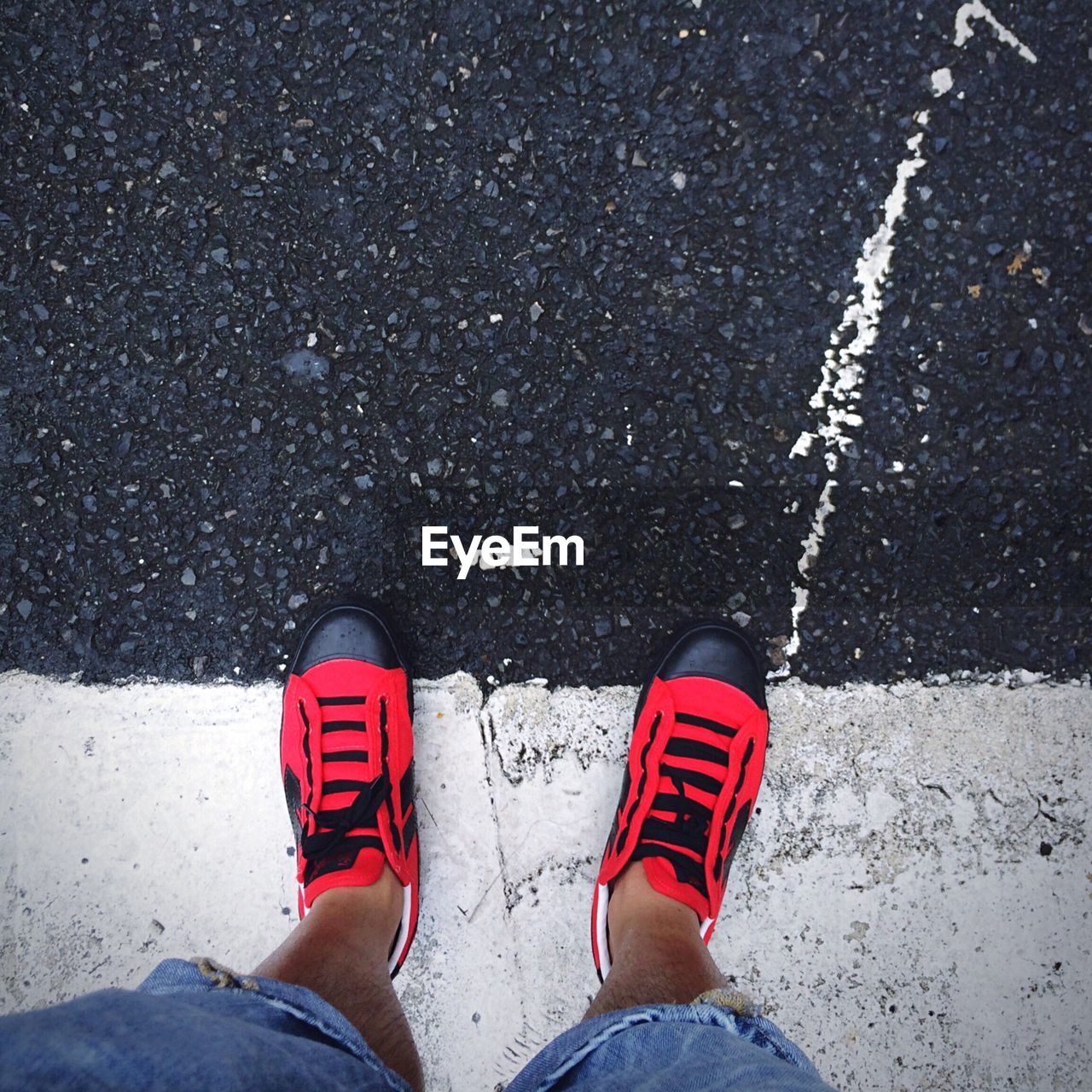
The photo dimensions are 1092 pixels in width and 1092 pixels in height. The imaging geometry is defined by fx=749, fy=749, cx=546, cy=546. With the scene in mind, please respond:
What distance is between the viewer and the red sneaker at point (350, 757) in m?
1.98

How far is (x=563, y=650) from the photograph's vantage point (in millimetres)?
2062

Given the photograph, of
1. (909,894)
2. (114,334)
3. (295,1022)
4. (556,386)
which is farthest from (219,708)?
(909,894)

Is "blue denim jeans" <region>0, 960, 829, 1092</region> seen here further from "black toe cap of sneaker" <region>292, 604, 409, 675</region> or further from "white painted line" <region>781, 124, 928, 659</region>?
"white painted line" <region>781, 124, 928, 659</region>

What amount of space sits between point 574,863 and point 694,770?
41cm

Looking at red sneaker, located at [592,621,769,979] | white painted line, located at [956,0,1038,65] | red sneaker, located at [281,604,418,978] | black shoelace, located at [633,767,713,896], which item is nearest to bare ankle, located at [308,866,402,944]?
red sneaker, located at [281,604,418,978]

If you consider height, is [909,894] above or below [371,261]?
below

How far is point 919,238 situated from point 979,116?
14.1 inches

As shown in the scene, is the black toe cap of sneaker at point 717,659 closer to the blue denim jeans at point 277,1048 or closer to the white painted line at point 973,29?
the blue denim jeans at point 277,1048

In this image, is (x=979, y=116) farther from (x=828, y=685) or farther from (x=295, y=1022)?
(x=295, y=1022)

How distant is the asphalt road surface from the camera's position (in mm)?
2031

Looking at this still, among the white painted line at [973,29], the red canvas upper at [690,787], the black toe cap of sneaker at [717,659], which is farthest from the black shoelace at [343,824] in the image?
the white painted line at [973,29]

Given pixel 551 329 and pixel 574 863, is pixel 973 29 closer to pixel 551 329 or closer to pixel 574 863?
pixel 551 329

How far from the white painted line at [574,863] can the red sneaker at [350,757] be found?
7 centimetres

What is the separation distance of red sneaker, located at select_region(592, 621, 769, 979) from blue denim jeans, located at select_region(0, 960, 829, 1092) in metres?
0.52
